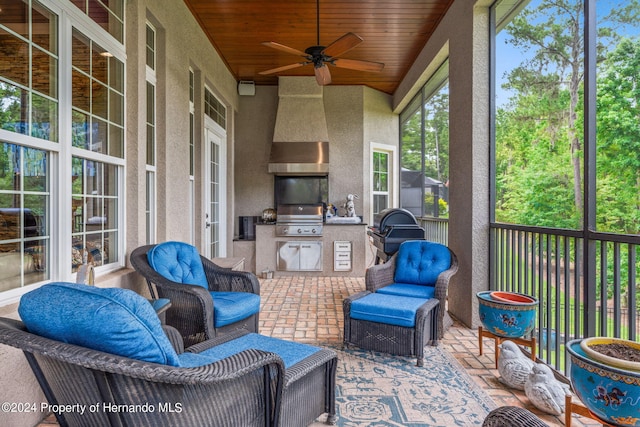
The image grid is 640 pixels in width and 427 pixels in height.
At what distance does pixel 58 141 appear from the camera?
2.30m

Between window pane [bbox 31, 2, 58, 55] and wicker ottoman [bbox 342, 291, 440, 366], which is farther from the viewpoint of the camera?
wicker ottoman [bbox 342, 291, 440, 366]

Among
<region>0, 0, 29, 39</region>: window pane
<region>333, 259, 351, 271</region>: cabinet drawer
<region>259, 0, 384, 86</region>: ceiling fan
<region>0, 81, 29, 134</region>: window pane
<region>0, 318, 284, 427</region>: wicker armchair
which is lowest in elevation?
<region>333, 259, 351, 271</region>: cabinet drawer

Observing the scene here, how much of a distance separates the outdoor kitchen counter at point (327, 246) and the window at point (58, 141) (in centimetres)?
350

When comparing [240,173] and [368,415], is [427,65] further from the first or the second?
[368,415]

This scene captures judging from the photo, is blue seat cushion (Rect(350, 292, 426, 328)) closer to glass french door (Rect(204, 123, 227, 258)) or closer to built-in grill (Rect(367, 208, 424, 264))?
built-in grill (Rect(367, 208, 424, 264))

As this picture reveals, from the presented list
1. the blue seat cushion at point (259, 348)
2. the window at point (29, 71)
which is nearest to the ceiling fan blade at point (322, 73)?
the window at point (29, 71)

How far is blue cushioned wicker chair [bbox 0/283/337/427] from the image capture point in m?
1.08

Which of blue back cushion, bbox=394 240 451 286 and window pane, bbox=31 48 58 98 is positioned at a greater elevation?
window pane, bbox=31 48 58 98

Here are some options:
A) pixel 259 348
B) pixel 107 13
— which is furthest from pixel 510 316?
pixel 107 13

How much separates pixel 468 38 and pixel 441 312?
8.94 feet

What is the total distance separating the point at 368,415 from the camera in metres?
2.07

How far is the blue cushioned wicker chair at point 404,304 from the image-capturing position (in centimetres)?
273

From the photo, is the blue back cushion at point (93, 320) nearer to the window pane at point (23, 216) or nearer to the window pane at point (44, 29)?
the window pane at point (23, 216)

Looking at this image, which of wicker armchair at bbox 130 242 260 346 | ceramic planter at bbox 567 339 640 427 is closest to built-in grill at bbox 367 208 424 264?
wicker armchair at bbox 130 242 260 346
